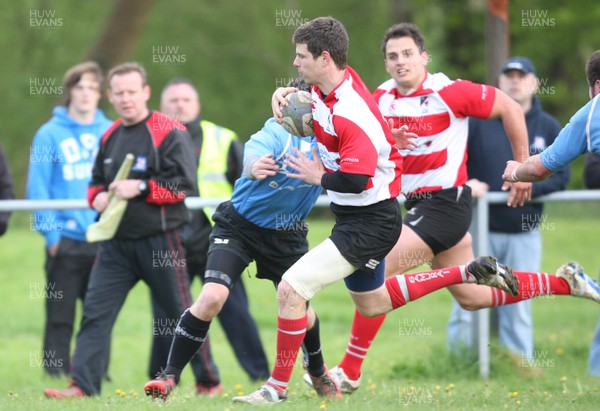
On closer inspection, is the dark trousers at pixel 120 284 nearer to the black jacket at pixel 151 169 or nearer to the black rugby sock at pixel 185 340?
the black jacket at pixel 151 169

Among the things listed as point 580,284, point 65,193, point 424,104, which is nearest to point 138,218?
point 65,193

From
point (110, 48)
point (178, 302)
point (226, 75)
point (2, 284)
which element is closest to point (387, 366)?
point (178, 302)

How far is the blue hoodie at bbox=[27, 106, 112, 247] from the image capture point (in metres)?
9.70

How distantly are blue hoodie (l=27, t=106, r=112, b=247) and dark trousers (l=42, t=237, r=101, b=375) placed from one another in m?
0.15

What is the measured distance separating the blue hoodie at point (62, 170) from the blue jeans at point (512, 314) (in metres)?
3.64

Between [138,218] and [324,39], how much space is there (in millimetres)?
2768

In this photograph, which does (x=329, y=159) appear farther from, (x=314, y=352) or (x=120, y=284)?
(x=120, y=284)

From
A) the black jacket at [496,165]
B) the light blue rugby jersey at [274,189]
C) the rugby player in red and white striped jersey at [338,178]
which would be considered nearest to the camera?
the rugby player in red and white striped jersey at [338,178]

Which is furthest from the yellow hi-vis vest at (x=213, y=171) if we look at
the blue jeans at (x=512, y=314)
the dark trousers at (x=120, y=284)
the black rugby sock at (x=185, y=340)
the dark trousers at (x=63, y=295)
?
the black rugby sock at (x=185, y=340)

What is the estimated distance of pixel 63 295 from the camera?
9.64m

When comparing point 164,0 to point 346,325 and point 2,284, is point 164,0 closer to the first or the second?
point 2,284

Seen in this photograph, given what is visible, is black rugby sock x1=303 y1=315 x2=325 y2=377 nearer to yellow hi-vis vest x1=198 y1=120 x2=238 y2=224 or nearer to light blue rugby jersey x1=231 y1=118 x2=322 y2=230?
light blue rugby jersey x1=231 y1=118 x2=322 y2=230

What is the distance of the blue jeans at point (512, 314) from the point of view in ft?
30.7

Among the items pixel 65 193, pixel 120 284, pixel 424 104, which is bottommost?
pixel 120 284
